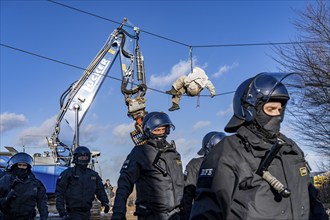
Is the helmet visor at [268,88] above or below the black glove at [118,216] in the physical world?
above

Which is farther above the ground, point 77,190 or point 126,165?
point 77,190

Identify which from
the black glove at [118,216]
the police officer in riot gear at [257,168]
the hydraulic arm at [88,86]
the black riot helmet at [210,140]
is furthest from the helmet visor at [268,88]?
the hydraulic arm at [88,86]

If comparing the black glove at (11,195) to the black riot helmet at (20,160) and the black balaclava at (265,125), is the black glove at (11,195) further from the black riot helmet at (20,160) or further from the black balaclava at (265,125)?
the black balaclava at (265,125)

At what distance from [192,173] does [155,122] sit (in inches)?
52.9

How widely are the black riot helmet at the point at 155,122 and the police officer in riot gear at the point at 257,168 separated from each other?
296 centimetres

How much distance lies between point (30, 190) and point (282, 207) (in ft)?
23.6

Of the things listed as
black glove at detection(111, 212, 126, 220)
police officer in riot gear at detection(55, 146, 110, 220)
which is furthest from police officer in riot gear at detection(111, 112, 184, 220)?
police officer in riot gear at detection(55, 146, 110, 220)

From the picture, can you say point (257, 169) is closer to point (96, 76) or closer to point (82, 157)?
point (82, 157)

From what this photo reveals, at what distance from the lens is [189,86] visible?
10625 millimetres

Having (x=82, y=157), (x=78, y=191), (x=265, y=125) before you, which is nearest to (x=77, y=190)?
(x=78, y=191)

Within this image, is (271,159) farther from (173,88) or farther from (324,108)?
(324,108)

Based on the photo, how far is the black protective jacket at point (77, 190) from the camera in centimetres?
980

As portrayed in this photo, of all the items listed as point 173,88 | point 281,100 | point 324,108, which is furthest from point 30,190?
point 324,108

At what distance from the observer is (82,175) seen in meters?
10.2
